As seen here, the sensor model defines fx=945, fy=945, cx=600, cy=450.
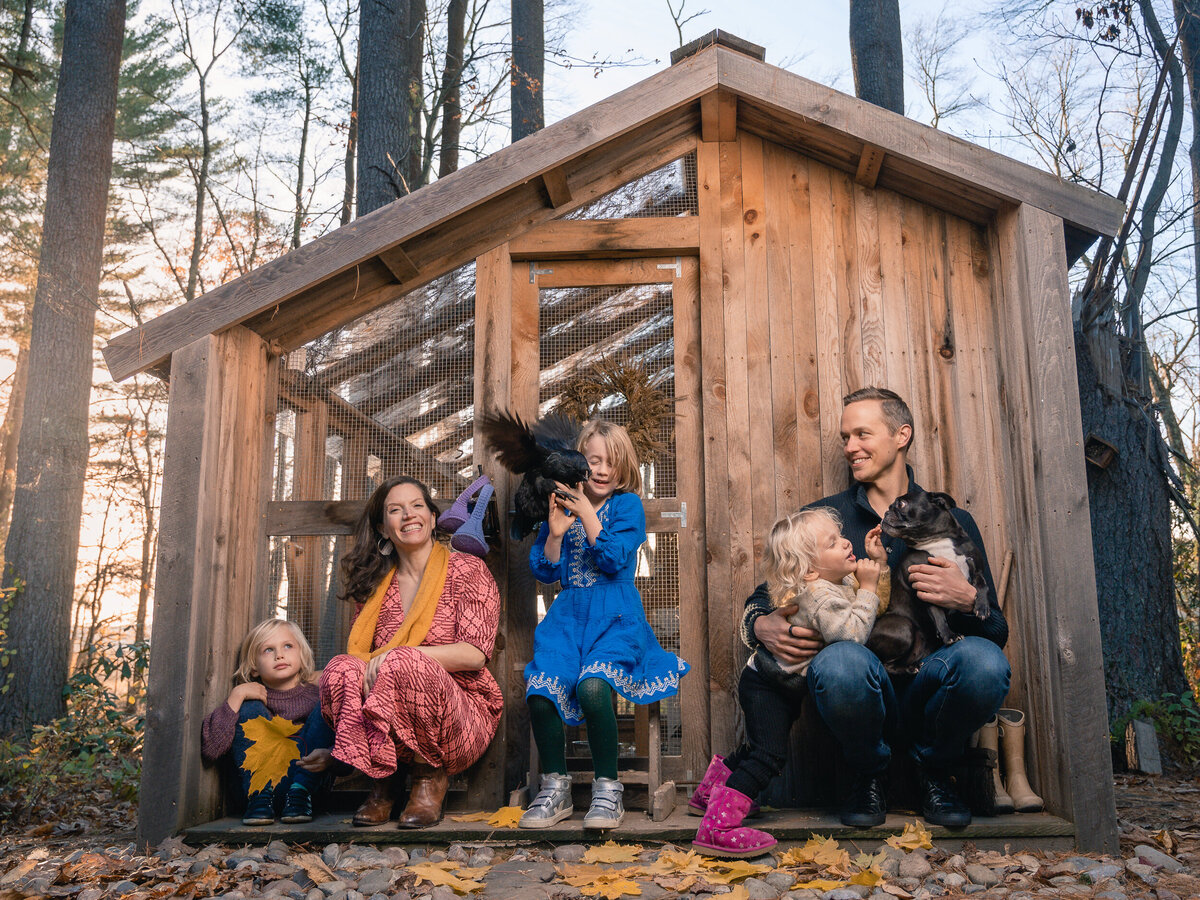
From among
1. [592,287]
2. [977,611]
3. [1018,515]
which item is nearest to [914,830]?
[977,611]

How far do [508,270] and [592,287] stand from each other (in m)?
0.42

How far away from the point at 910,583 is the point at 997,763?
2.98ft

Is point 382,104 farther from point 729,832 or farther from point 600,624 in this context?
point 729,832

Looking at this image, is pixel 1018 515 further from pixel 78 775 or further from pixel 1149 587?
pixel 78 775

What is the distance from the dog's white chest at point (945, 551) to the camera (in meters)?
3.50

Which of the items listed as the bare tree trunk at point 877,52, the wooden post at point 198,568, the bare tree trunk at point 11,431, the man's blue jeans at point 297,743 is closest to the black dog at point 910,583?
the man's blue jeans at point 297,743

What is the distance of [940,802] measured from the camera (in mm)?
3488

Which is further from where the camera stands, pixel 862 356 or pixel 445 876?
pixel 862 356

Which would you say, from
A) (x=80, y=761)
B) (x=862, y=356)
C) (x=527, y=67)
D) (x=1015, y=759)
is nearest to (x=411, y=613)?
(x=862, y=356)

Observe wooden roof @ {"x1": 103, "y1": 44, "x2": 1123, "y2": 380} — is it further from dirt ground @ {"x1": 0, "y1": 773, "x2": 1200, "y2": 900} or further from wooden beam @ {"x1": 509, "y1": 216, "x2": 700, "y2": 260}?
dirt ground @ {"x1": 0, "y1": 773, "x2": 1200, "y2": 900}

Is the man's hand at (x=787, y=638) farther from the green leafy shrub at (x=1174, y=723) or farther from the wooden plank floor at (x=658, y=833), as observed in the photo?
the green leafy shrub at (x=1174, y=723)

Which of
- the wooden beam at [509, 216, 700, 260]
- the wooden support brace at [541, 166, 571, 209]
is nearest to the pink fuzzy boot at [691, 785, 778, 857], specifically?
the wooden beam at [509, 216, 700, 260]

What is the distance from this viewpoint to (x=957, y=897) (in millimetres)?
2891

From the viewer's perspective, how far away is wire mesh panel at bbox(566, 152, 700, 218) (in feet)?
15.4
